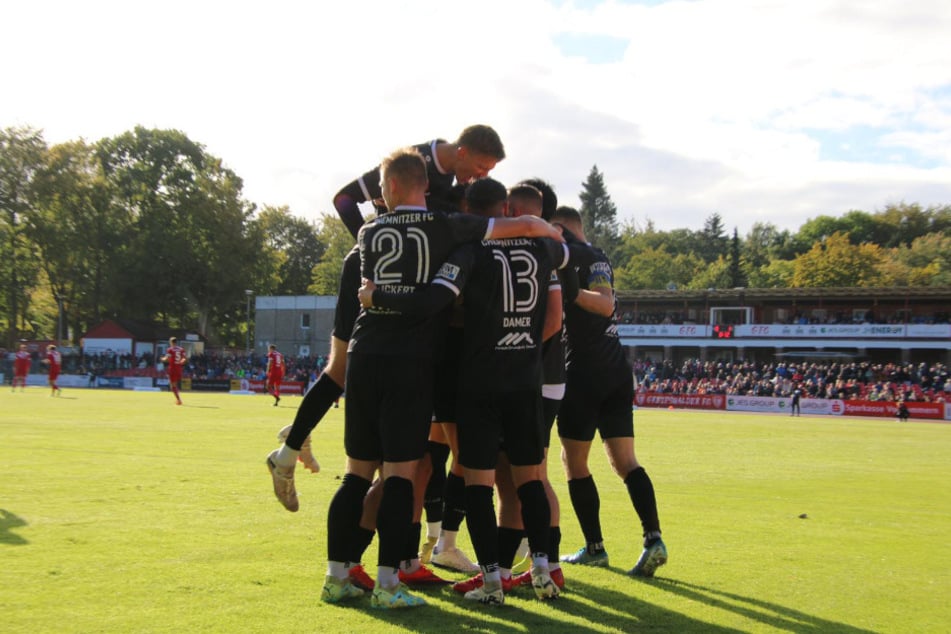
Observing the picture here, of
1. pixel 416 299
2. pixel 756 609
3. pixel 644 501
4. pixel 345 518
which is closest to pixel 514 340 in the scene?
pixel 416 299

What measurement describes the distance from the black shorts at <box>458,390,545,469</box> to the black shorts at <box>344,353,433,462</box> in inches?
9.5

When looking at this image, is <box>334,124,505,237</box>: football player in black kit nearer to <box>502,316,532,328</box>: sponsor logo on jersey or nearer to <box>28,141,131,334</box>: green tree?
<box>502,316,532,328</box>: sponsor logo on jersey

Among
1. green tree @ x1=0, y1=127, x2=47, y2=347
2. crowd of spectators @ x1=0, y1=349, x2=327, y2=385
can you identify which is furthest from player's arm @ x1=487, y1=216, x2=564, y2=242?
green tree @ x1=0, y1=127, x2=47, y2=347

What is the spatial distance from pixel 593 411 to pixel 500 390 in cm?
150

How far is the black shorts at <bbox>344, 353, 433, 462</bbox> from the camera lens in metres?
4.97

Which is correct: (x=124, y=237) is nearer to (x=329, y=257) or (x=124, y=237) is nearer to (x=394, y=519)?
(x=329, y=257)

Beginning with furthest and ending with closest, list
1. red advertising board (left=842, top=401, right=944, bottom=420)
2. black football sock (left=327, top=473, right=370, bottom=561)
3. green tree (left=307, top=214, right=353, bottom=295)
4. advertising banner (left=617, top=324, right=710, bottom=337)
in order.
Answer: green tree (left=307, top=214, right=353, bottom=295) → advertising banner (left=617, top=324, right=710, bottom=337) → red advertising board (left=842, top=401, right=944, bottom=420) → black football sock (left=327, top=473, right=370, bottom=561)

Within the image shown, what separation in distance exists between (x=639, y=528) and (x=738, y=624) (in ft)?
9.96

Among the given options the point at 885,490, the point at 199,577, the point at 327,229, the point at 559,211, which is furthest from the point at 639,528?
the point at 327,229

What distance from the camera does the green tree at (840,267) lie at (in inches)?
3895

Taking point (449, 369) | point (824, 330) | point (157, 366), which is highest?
point (824, 330)

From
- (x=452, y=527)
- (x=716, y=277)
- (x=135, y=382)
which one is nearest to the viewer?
(x=452, y=527)

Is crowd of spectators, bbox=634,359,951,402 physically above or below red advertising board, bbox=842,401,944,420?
above

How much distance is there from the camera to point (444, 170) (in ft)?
19.0
